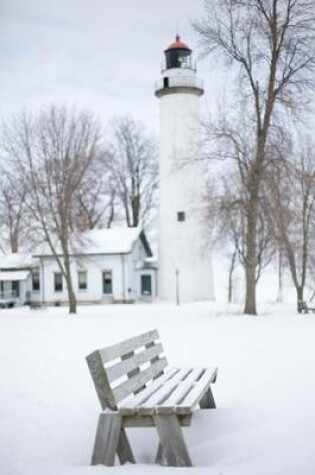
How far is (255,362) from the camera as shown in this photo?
9.35 m

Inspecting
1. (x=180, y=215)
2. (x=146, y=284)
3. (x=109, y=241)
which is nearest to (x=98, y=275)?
(x=109, y=241)

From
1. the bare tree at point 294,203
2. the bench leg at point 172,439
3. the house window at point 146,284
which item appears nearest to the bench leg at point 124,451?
the bench leg at point 172,439

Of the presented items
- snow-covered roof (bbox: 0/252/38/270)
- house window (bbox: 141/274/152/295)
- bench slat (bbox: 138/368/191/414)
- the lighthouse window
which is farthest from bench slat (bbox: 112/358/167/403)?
snow-covered roof (bbox: 0/252/38/270)

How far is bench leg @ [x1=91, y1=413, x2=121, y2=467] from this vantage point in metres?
4.60

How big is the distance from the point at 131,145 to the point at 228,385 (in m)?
40.7

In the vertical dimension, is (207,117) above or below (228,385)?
above

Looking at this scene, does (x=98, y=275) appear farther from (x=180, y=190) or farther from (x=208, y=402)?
(x=208, y=402)

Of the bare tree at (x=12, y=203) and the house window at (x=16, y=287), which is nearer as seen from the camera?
the bare tree at (x=12, y=203)

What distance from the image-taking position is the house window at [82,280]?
1537 inches

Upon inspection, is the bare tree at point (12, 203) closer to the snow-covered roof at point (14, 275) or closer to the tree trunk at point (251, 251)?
the snow-covered roof at point (14, 275)

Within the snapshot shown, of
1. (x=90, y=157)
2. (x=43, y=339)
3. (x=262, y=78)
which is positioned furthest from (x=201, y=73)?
(x=43, y=339)

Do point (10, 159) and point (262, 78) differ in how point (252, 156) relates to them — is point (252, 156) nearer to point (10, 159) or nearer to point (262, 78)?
point (262, 78)

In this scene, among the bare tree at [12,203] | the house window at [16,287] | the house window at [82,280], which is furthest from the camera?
the house window at [16,287]

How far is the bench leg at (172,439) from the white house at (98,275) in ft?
107
